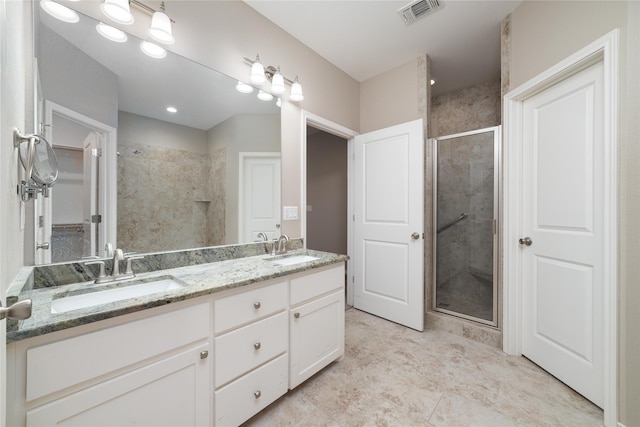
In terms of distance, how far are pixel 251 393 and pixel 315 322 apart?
0.52 metres

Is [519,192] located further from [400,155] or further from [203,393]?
[203,393]

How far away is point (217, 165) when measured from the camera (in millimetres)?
1690

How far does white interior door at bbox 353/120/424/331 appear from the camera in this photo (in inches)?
92.8

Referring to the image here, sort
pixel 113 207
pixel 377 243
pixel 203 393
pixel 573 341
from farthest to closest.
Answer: pixel 377 243
pixel 573 341
pixel 113 207
pixel 203 393

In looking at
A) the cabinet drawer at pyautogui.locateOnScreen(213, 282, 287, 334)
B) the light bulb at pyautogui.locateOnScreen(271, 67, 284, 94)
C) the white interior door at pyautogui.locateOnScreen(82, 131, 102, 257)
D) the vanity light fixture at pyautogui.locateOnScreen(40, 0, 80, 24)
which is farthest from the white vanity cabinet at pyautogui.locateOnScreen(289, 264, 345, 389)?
the vanity light fixture at pyautogui.locateOnScreen(40, 0, 80, 24)

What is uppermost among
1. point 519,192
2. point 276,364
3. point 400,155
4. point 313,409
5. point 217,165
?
point 400,155

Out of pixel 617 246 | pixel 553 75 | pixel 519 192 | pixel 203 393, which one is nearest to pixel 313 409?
pixel 203 393

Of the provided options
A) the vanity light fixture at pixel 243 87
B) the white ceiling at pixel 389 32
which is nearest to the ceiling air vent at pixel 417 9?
the white ceiling at pixel 389 32

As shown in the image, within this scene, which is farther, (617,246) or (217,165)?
(217,165)

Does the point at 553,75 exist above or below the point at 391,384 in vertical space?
above

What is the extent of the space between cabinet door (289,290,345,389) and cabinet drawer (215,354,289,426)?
9 centimetres

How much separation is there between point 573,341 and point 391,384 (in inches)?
46.4

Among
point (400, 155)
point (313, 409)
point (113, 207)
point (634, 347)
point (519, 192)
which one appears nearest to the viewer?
point (634, 347)

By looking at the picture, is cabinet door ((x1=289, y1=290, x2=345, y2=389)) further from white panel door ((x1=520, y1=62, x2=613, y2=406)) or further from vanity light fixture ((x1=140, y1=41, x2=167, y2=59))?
vanity light fixture ((x1=140, y1=41, x2=167, y2=59))
